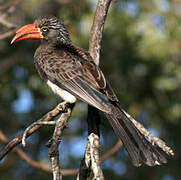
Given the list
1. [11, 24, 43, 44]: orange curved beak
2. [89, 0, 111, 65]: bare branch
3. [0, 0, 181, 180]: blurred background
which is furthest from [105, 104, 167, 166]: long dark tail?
[0, 0, 181, 180]: blurred background

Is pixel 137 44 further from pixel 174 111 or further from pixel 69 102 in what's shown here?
pixel 69 102

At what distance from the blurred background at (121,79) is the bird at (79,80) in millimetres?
1108

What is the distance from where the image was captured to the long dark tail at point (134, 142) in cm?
336

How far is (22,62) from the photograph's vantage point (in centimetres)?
603

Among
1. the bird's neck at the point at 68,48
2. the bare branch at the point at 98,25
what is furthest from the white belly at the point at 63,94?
the bare branch at the point at 98,25

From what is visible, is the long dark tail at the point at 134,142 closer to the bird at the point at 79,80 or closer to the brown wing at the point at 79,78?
the bird at the point at 79,80

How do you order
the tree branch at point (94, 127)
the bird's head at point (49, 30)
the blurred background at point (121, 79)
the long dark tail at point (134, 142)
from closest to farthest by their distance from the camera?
1. the tree branch at point (94, 127)
2. the long dark tail at point (134, 142)
3. the bird's head at point (49, 30)
4. the blurred background at point (121, 79)

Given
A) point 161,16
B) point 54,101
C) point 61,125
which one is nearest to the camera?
point 61,125

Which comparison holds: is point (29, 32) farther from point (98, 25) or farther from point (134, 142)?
point (134, 142)

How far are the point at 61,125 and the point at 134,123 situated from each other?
22.9 inches

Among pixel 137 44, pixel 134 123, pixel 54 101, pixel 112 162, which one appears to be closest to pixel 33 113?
pixel 54 101

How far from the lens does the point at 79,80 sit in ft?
13.3

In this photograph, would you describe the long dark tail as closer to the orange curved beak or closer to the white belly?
the white belly

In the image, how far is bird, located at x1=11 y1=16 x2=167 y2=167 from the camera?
346cm
